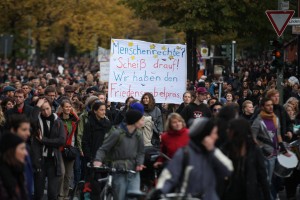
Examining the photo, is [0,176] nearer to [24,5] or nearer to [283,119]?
[283,119]

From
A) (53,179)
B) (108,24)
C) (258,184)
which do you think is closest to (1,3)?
(108,24)

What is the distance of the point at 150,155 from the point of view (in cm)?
1405

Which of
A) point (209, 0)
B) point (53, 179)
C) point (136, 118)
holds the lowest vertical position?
point (53, 179)

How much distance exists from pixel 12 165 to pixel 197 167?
177 cm

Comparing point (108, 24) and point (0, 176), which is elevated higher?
point (108, 24)

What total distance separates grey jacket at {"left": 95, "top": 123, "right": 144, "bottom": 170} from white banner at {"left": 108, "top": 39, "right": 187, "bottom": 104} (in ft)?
21.1

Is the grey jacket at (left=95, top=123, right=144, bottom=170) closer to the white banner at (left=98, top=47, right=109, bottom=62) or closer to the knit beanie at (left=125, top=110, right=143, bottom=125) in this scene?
the knit beanie at (left=125, top=110, right=143, bottom=125)

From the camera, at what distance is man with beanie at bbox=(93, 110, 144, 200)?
12.4 m

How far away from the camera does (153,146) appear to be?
15.1 meters

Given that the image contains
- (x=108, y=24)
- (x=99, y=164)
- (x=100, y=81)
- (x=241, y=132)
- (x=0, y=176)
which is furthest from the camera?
(x=108, y=24)

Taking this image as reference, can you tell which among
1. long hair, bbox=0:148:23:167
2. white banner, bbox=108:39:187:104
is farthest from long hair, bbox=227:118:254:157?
white banner, bbox=108:39:187:104

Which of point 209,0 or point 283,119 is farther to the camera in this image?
point 209,0

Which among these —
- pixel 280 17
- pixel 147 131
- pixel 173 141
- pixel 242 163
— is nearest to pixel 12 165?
pixel 242 163

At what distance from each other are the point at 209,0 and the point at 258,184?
2305 cm
